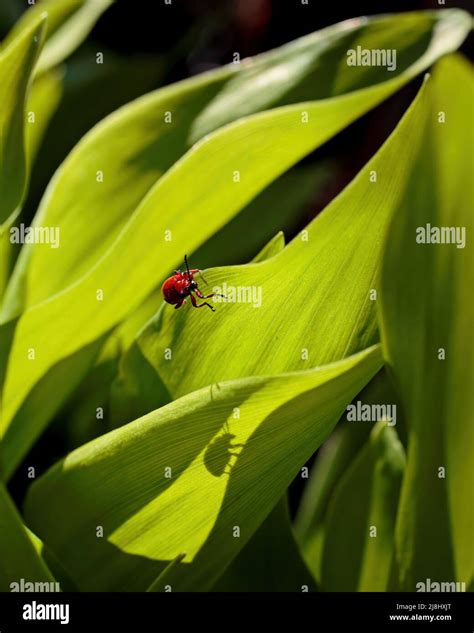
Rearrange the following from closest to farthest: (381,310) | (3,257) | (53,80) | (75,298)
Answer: (381,310)
(75,298)
(3,257)
(53,80)

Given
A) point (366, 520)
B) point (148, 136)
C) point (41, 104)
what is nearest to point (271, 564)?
point (366, 520)

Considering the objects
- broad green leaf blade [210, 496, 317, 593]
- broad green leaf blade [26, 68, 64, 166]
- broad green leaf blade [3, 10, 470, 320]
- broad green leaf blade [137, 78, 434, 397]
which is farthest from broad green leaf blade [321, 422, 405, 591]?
broad green leaf blade [26, 68, 64, 166]

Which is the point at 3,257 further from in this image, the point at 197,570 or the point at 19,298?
the point at 197,570

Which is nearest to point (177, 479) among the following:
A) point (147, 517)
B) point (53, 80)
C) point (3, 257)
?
point (147, 517)

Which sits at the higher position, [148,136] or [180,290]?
[148,136]

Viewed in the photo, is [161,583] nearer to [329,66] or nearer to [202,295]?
[202,295]

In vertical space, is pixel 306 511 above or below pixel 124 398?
below
